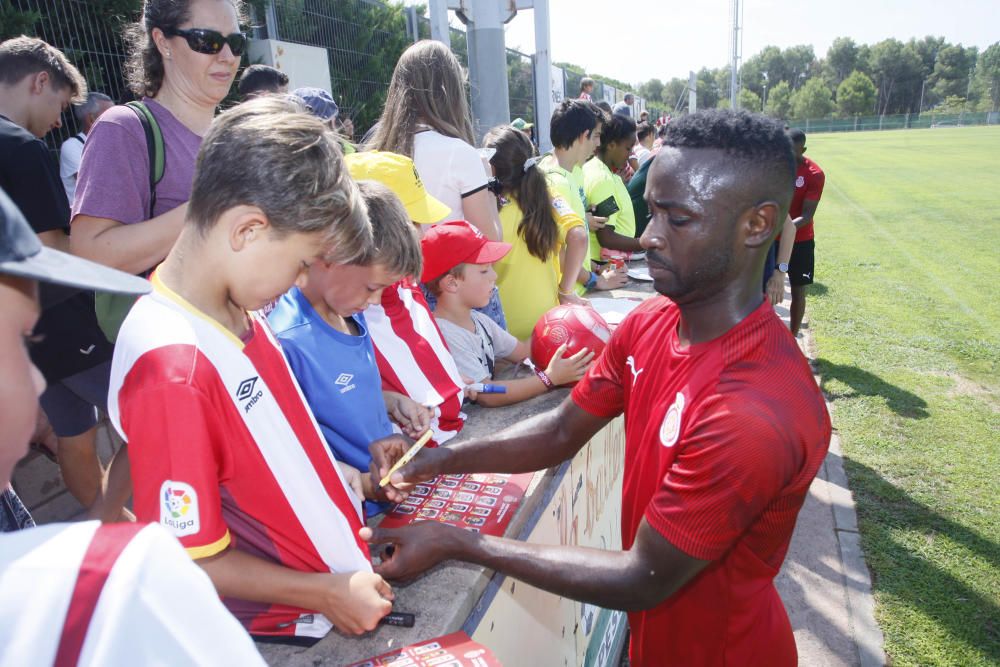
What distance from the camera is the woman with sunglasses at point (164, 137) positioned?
7.26ft

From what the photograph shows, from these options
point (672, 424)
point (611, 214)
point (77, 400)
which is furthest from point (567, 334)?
point (611, 214)

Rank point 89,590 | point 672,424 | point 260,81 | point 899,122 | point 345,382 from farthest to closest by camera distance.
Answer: point 899,122
point 260,81
point 345,382
point 672,424
point 89,590

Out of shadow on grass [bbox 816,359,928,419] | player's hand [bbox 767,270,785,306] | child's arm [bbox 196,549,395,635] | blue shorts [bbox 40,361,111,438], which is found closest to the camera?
child's arm [bbox 196,549,395,635]

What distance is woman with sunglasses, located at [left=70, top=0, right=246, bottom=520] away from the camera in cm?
221

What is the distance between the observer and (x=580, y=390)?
2.16m

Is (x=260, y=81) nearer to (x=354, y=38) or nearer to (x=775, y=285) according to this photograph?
(x=775, y=285)

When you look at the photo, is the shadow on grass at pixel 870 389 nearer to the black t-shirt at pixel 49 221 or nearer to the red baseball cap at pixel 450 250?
the red baseball cap at pixel 450 250

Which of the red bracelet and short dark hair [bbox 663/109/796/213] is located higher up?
short dark hair [bbox 663/109/796/213]

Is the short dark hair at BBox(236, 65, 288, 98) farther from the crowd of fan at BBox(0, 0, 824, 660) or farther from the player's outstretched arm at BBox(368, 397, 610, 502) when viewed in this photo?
the player's outstretched arm at BBox(368, 397, 610, 502)

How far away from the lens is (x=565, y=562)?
1687 millimetres

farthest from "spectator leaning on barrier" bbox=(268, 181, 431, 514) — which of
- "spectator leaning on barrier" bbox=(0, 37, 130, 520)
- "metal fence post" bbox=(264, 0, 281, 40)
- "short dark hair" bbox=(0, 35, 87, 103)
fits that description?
"metal fence post" bbox=(264, 0, 281, 40)

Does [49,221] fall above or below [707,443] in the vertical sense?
above

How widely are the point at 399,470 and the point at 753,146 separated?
1.35 metres

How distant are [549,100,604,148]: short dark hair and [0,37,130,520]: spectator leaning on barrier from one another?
3.11 meters
